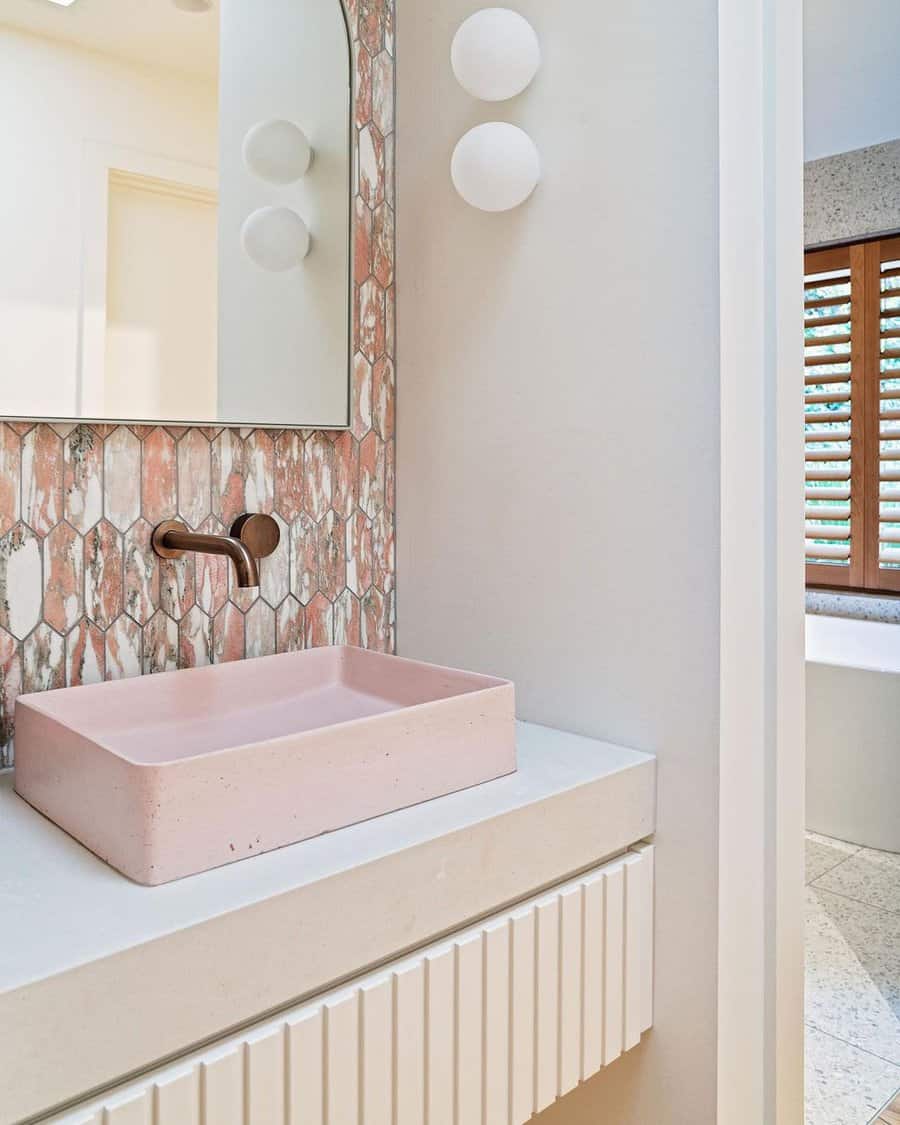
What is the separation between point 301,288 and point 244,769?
0.87m

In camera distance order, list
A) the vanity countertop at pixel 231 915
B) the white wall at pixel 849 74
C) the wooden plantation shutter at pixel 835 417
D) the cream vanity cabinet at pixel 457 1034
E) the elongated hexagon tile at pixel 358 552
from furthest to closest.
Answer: the wooden plantation shutter at pixel 835 417
the white wall at pixel 849 74
the elongated hexagon tile at pixel 358 552
the cream vanity cabinet at pixel 457 1034
the vanity countertop at pixel 231 915

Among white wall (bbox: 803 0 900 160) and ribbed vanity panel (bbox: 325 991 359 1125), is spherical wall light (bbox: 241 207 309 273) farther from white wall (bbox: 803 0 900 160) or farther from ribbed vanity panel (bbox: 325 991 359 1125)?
white wall (bbox: 803 0 900 160)

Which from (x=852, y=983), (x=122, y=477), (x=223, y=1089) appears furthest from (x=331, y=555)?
(x=852, y=983)

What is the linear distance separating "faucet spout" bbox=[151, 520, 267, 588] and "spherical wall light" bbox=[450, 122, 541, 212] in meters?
0.65

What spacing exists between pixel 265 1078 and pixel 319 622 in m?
0.80

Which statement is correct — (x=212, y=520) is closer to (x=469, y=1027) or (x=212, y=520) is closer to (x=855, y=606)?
(x=469, y=1027)

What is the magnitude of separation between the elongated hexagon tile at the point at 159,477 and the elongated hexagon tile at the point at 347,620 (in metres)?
0.36

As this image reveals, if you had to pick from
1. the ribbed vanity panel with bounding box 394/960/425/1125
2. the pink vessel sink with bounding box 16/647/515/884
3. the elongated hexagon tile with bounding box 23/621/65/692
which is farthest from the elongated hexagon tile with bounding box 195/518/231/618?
the ribbed vanity panel with bounding box 394/960/425/1125

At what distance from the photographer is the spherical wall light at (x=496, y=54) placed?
51.8 inches

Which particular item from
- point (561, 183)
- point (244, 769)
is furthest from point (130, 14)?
point (244, 769)

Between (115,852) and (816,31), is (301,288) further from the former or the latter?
(816,31)

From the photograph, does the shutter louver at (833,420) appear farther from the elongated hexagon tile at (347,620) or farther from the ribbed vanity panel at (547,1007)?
the ribbed vanity panel at (547,1007)

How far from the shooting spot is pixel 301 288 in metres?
Result: 1.47

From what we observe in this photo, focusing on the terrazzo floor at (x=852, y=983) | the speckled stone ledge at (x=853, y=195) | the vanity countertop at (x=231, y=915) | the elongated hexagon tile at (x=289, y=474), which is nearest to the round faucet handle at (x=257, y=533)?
the elongated hexagon tile at (x=289, y=474)
